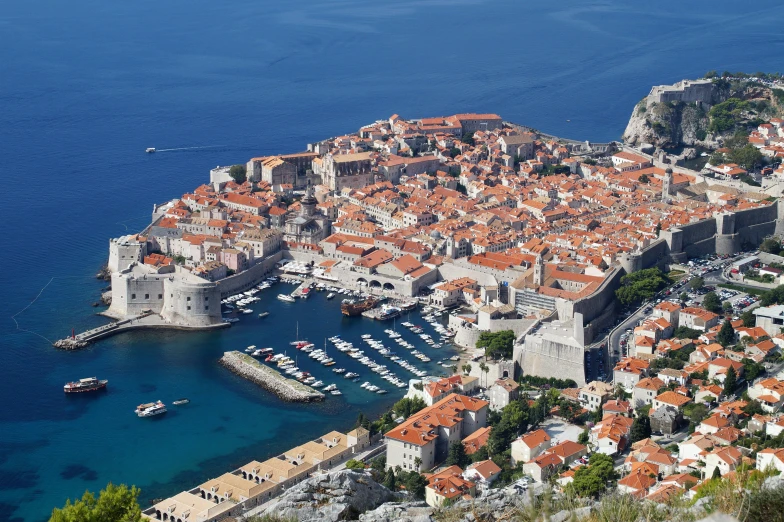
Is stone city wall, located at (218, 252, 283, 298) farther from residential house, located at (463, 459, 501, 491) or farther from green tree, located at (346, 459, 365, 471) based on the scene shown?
residential house, located at (463, 459, 501, 491)

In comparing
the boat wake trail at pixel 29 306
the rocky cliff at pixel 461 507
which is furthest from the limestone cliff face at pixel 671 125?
the rocky cliff at pixel 461 507

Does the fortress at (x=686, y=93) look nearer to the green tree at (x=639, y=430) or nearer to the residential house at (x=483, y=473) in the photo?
the green tree at (x=639, y=430)

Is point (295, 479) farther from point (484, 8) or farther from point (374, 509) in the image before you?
point (484, 8)

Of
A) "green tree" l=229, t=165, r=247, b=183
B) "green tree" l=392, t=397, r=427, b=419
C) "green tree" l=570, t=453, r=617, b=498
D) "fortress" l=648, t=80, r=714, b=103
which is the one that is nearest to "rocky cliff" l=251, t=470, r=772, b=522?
"green tree" l=570, t=453, r=617, b=498

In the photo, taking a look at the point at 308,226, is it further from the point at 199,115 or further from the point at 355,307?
the point at 199,115

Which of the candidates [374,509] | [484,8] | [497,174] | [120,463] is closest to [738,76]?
[497,174]

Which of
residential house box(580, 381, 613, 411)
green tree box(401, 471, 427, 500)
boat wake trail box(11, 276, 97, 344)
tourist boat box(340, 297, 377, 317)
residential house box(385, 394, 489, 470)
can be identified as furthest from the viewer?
tourist boat box(340, 297, 377, 317)
